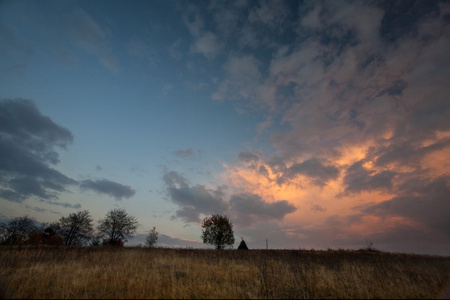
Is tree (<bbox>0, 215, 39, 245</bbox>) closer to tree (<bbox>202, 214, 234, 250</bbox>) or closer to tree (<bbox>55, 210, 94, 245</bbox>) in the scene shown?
tree (<bbox>55, 210, 94, 245</bbox>)

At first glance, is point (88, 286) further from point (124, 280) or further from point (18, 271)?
point (18, 271)

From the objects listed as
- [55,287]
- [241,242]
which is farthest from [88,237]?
[55,287]

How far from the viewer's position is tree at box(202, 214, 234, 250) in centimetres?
5547

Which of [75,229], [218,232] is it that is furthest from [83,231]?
[218,232]

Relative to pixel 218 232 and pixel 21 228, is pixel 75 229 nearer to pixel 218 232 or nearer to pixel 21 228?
pixel 21 228

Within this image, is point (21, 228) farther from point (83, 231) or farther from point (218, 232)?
point (218, 232)

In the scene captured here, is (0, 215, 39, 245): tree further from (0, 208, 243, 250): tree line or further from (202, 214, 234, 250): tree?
(202, 214, 234, 250): tree

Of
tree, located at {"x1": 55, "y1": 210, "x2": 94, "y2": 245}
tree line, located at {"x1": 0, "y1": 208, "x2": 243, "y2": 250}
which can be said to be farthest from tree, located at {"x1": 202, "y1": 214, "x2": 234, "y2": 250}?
tree, located at {"x1": 55, "y1": 210, "x2": 94, "y2": 245}

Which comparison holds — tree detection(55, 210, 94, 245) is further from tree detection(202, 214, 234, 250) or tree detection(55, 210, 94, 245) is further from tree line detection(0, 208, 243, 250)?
tree detection(202, 214, 234, 250)

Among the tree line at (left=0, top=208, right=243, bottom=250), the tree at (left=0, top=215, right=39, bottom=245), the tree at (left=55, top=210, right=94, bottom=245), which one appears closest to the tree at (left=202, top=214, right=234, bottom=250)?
the tree line at (left=0, top=208, right=243, bottom=250)

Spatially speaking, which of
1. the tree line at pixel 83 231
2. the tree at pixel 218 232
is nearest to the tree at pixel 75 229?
the tree line at pixel 83 231

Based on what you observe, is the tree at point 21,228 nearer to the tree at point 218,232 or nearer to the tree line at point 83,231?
the tree line at point 83,231

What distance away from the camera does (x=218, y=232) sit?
56.3m

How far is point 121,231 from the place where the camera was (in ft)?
186
